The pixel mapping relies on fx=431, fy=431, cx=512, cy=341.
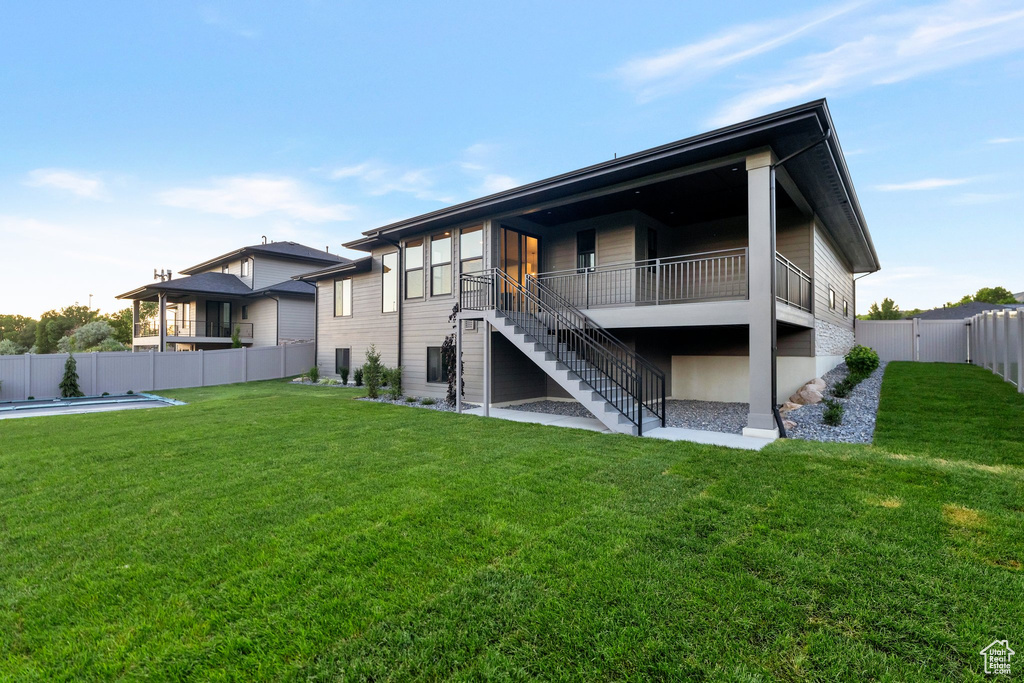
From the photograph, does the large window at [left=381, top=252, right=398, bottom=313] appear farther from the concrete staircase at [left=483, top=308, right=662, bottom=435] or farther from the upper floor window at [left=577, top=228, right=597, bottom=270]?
the upper floor window at [left=577, top=228, right=597, bottom=270]

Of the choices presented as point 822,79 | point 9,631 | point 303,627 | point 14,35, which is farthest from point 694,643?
point 14,35

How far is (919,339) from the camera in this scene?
731 inches

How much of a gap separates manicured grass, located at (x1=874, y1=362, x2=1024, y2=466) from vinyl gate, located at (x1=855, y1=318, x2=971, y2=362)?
847 centimetres

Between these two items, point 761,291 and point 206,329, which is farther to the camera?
point 206,329

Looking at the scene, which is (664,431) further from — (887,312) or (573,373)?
(887,312)

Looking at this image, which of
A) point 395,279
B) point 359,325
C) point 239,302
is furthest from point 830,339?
point 239,302

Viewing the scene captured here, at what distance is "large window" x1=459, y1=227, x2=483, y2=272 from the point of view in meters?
11.3

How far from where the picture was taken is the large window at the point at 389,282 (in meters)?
14.0

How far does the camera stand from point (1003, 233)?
65.5 feet

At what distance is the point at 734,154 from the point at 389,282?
10528mm

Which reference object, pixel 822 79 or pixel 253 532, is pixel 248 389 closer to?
pixel 253 532

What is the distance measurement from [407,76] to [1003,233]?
89.9 ft

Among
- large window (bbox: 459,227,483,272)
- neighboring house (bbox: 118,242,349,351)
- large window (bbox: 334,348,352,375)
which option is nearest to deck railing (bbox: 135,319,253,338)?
neighboring house (bbox: 118,242,349,351)

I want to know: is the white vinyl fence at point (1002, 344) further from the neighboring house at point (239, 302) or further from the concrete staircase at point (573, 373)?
the neighboring house at point (239, 302)
